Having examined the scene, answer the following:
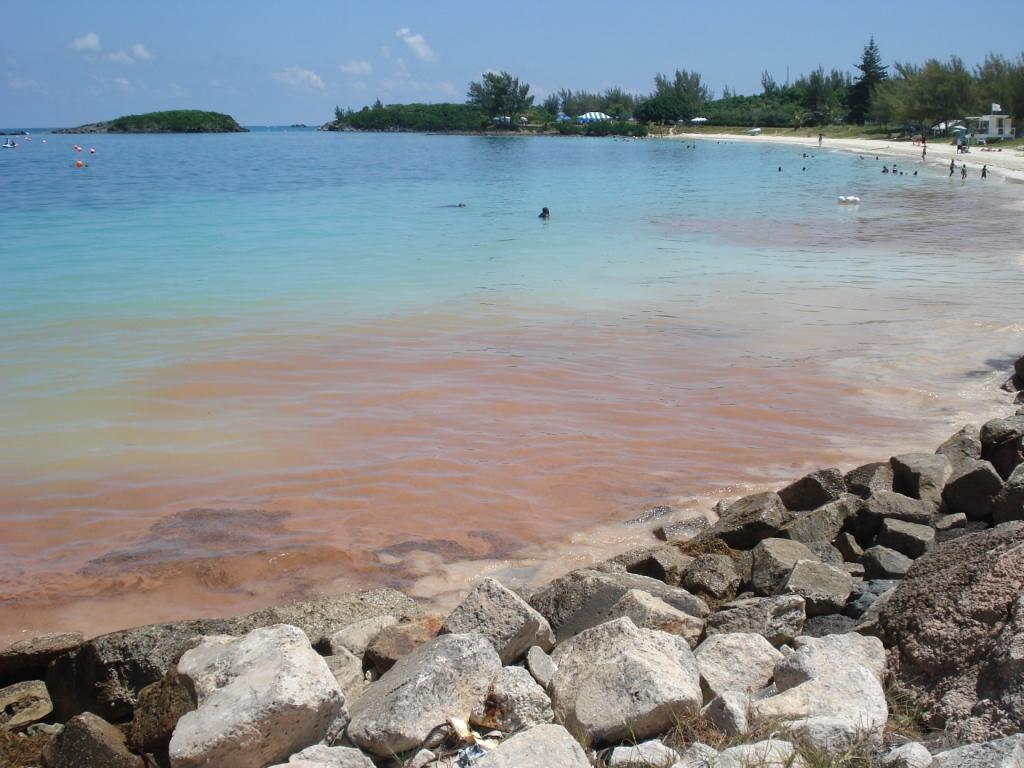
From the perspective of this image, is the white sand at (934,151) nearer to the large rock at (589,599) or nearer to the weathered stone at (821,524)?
the weathered stone at (821,524)

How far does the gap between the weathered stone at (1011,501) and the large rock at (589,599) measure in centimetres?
199

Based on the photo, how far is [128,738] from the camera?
12.1ft

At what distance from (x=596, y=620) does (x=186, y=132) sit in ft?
539

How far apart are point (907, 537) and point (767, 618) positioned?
1495 mm

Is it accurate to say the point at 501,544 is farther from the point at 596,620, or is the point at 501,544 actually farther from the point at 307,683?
the point at 307,683

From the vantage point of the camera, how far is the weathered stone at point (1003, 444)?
6.53 m

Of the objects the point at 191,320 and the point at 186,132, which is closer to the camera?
the point at 191,320

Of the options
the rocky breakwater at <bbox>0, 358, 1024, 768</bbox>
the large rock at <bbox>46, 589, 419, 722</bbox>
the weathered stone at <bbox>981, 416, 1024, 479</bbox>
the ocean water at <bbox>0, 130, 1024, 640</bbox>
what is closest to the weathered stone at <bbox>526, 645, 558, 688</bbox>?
the rocky breakwater at <bbox>0, 358, 1024, 768</bbox>

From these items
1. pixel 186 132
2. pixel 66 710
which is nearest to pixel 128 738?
pixel 66 710

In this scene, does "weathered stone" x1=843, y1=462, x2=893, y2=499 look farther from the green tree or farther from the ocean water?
the green tree

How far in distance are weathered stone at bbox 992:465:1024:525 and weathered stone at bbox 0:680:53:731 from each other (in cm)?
510

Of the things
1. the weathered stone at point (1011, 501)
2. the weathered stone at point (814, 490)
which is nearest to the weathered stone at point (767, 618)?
the weathered stone at point (1011, 501)

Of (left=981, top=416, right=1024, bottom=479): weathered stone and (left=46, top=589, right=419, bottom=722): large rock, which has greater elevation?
(left=981, top=416, right=1024, bottom=479): weathered stone

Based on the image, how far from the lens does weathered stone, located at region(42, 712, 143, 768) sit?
11.5ft
